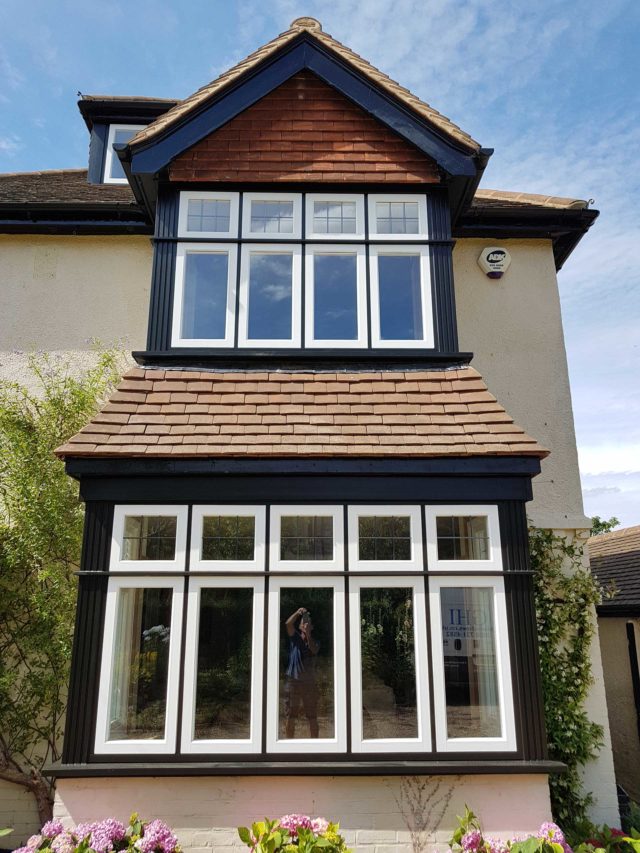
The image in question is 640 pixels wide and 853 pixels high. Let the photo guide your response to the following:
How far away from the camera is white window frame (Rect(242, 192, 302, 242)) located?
23.1ft

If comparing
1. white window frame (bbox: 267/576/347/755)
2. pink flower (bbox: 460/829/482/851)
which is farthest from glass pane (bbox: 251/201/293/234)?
pink flower (bbox: 460/829/482/851)

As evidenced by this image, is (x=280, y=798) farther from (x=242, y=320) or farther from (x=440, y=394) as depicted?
(x=242, y=320)

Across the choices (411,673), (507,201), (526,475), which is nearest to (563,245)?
(507,201)

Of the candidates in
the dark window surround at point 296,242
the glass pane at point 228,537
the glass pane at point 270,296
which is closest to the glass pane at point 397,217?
the dark window surround at point 296,242

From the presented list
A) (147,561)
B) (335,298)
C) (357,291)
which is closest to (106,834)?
(147,561)

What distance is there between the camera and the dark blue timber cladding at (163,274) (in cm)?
671

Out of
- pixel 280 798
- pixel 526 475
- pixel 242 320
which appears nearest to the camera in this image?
pixel 280 798

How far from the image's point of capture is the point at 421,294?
273 inches

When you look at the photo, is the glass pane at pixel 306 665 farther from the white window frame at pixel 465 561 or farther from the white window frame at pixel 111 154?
the white window frame at pixel 111 154

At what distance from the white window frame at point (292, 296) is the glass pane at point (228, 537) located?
81.6 inches

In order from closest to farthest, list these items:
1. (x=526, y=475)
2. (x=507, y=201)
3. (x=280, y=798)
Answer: (x=280, y=798)
(x=526, y=475)
(x=507, y=201)

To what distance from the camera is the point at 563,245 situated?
8.86 meters

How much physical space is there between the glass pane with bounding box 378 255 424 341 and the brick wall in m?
1.03

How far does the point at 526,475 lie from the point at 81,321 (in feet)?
20.8
